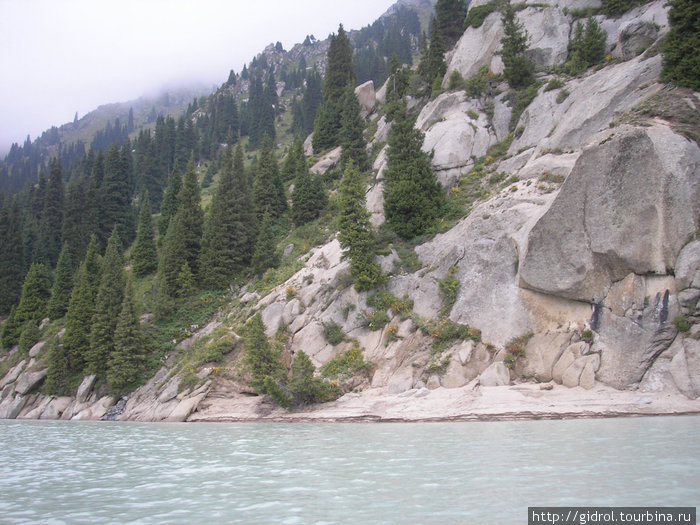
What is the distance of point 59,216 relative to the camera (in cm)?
7350

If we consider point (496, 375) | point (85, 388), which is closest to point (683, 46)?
point (496, 375)

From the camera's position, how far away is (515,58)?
4284 cm

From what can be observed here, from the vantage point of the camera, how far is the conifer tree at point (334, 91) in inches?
2726

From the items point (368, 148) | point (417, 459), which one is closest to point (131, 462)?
point (417, 459)

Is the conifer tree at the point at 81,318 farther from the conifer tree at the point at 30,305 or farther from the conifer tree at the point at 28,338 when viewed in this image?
the conifer tree at the point at 30,305

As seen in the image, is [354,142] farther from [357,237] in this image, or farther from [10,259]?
[10,259]

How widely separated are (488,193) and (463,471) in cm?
2828

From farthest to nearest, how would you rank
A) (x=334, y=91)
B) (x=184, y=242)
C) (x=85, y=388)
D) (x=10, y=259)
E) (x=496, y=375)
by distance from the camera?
(x=334, y=91)
(x=10, y=259)
(x=184, y=242)
(x=85, y=388)
(x=496, y=375)

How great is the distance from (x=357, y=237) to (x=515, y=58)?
1031 inches

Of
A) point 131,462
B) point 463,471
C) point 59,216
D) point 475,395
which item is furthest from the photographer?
point 59,216

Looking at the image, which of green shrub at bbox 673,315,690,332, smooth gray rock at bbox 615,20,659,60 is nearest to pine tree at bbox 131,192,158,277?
green shrub at bbox 673,315,690,332

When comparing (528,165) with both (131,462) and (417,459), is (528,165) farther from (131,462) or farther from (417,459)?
(131,462)

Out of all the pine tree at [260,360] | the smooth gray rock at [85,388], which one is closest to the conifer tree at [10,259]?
the smooth gray rock at [85,388]

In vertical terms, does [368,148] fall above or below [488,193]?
above
